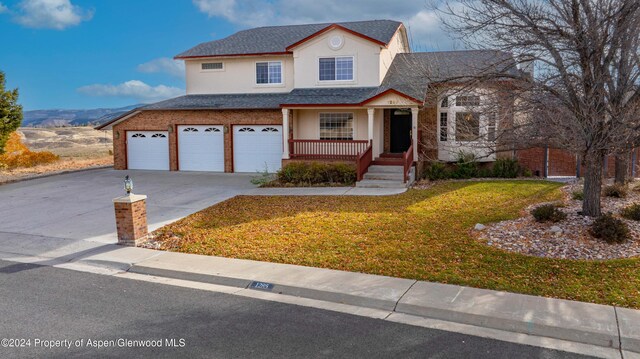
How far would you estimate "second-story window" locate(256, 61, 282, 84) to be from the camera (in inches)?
921

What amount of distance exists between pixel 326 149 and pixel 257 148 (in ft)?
12.3

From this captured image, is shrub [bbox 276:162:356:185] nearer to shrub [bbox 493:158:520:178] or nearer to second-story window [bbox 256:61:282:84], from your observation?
shrub [bbox 493:158:520:178]

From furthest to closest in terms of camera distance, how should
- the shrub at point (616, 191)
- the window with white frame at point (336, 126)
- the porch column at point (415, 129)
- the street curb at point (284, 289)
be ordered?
the window with white frame at point (336, 126), the porch column at point (415, 129), the shrub at point (616, 191), the street curb at point (284, 289)

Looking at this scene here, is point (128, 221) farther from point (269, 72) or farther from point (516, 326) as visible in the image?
point (269, 72)

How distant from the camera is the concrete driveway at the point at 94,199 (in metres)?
11.4

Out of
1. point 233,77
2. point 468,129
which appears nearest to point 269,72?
point 233,77

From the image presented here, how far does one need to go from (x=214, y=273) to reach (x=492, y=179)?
14.4m

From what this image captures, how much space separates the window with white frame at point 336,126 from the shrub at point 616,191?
11.1m

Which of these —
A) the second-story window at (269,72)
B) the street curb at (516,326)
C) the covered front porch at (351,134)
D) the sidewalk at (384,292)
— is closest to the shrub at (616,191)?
the covered front porch at (351,134)

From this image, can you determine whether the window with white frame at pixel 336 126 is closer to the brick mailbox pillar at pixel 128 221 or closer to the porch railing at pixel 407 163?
the porch railing at pixel 407 163

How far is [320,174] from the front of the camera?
18.5 meters

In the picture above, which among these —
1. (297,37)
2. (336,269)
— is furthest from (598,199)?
(297,37)

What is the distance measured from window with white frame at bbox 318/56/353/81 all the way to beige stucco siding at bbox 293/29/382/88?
0.17 m

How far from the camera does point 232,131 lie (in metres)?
22.4
